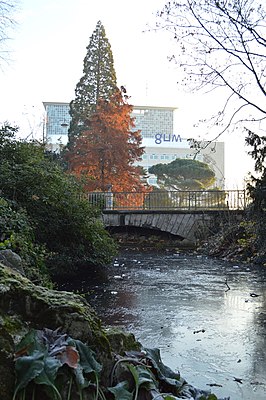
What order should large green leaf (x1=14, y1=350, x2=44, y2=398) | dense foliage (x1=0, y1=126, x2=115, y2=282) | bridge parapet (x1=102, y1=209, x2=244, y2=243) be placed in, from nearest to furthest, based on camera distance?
large green leaf (x1=14, y1=350, x2=44, y2=398) → dense foliage (x1=0, y1=126, x2=115, y2=282) → bridge parapet (x1=102, y1=209, x2=244, y2=243)

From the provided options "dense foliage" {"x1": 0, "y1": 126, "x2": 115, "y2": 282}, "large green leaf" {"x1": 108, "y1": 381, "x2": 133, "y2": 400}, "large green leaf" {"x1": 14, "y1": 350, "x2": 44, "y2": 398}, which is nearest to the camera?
"large green leaf" {"x1": 14, "y1": 350, "x2": 44, "y2": 398}

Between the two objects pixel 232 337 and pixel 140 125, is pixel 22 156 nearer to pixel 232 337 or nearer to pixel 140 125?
pixel 232 337

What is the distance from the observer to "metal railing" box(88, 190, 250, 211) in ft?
61.4

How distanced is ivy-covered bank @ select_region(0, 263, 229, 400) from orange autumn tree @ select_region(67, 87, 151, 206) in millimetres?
21482

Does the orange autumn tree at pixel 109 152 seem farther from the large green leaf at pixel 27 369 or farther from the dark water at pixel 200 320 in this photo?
the large green leaf at pixel 27 369

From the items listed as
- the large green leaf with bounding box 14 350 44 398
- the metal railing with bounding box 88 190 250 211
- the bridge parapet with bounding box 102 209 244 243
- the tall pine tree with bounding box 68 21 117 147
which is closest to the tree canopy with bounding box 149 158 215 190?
the tall pine tree with bounding box 68 21 117 147

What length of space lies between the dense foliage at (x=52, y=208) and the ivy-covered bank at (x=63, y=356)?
15.9 ft

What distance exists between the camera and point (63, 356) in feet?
5.97

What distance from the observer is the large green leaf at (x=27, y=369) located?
170cm

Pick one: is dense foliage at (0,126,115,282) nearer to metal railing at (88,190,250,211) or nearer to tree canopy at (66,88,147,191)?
metal railing at (88,190,250,211)

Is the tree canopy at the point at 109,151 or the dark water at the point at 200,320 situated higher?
the tree canopy at the point at 109,151

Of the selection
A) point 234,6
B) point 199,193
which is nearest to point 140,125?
point 199,193

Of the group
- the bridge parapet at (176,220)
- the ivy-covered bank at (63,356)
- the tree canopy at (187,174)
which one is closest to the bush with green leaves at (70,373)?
the ivy-covered bank at (63,356)

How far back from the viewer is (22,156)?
818 cm
